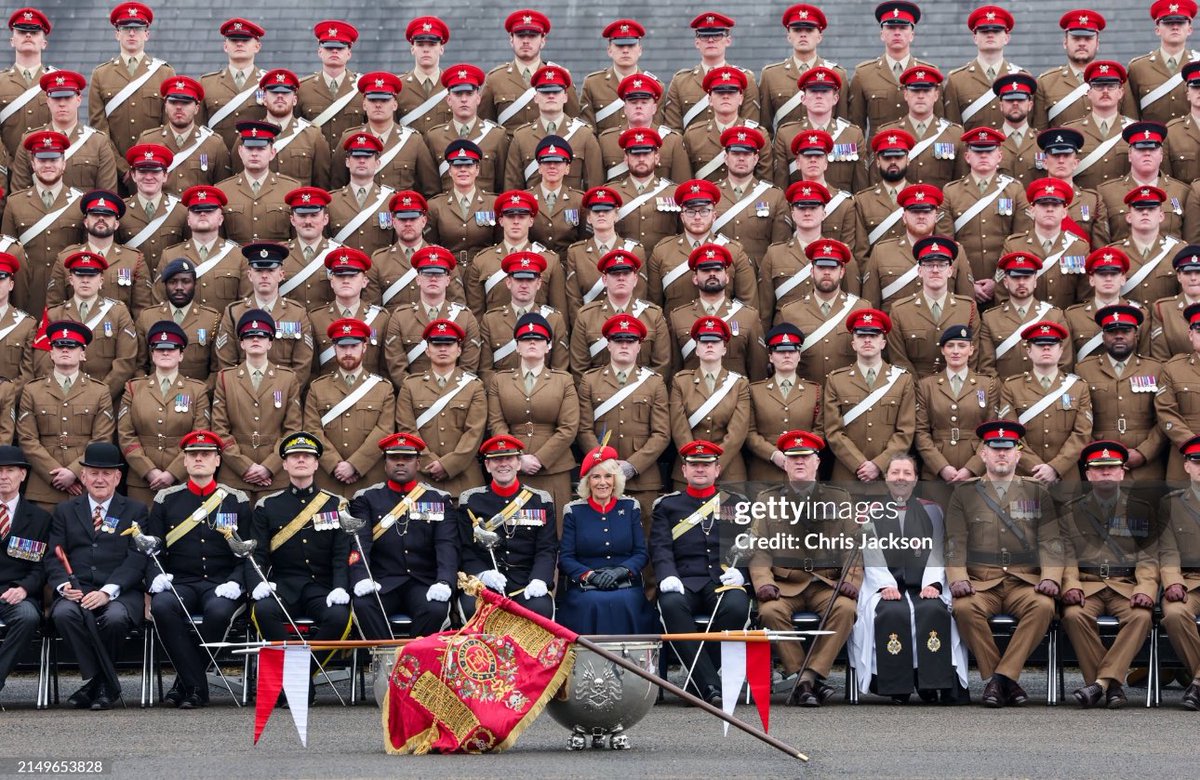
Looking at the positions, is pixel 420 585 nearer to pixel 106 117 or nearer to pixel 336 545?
pixel 336 545

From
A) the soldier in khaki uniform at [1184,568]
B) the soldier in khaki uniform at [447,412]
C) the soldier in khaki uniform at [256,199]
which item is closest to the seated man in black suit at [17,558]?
the soldier in khaki uniform at [447,412]

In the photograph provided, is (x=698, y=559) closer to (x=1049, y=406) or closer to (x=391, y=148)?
(x=1049, y=406)

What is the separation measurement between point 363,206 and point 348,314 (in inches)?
42.5

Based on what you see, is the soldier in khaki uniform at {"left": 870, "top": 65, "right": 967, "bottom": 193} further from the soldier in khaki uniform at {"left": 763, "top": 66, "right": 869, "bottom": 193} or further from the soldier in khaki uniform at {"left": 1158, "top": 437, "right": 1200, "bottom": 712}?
the soldier in khaki uniform at {"left": 1158, "top": 437, "right": 1200, "bottom": 712}

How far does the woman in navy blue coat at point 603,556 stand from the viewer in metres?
13.1

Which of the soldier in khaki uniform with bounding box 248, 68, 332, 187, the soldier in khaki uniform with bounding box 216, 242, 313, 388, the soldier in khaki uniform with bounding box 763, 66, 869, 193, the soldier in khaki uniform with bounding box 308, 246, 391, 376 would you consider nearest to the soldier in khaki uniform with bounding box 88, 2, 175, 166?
the soldier in khaki uniform with bounding box 248, 68, 332, 187

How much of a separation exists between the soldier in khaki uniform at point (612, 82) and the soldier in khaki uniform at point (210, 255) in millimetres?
2787

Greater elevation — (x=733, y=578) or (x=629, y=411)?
(x=629, y=411)

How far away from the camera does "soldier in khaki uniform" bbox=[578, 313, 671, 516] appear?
46.8 feet

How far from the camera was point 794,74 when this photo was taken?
1672 centimetres

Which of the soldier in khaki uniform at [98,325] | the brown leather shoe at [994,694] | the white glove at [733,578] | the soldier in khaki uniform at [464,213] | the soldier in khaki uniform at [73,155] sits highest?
the soldier in khaki uniform at [73,155]

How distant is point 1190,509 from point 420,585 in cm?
430

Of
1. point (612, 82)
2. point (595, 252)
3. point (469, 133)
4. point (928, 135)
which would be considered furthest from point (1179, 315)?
point (469, 133)

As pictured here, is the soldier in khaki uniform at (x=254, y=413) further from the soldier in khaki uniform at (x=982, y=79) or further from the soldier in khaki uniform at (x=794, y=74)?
the soldier in khaki uniform at (x=982, y=79)
